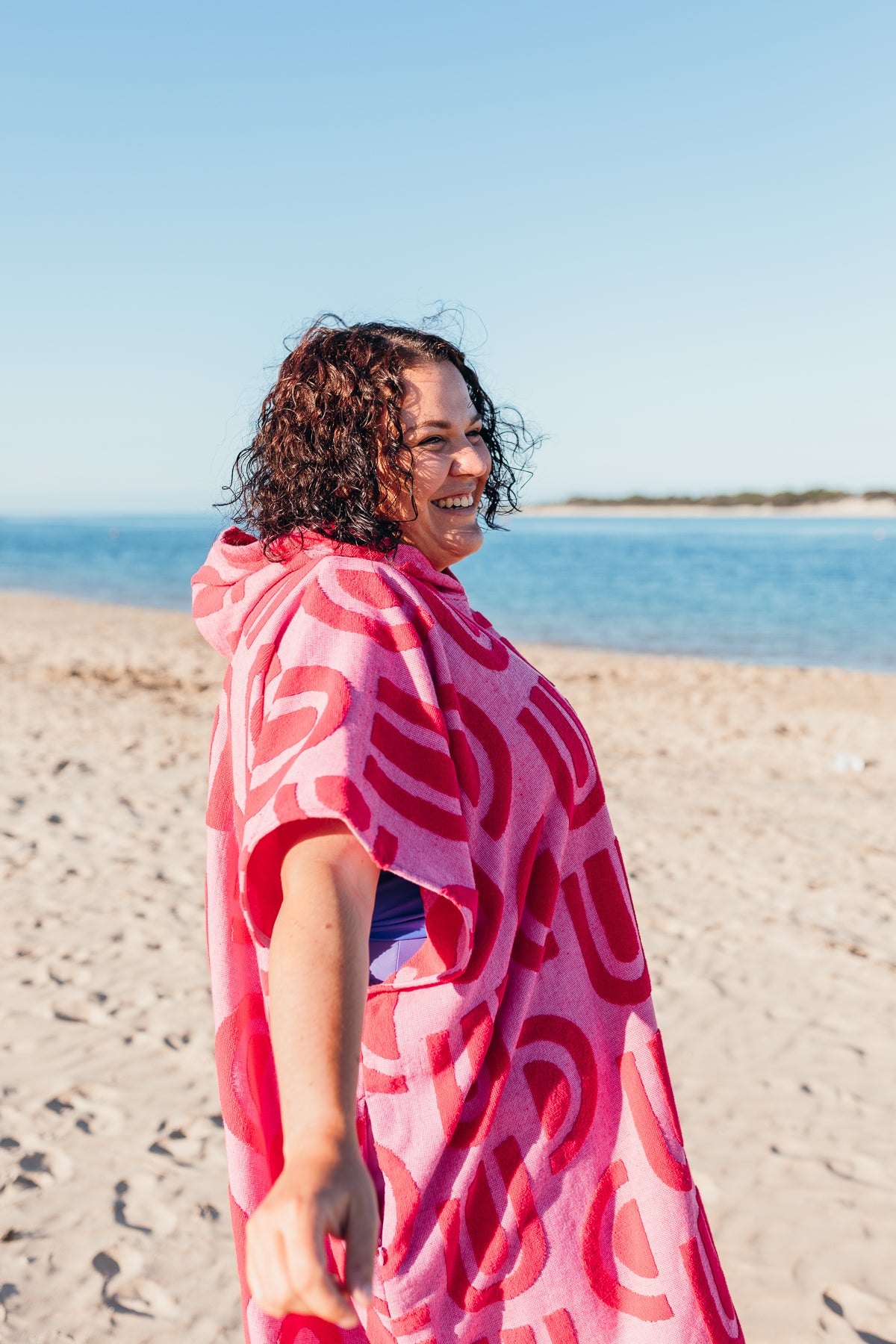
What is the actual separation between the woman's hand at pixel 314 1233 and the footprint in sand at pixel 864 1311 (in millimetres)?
2290

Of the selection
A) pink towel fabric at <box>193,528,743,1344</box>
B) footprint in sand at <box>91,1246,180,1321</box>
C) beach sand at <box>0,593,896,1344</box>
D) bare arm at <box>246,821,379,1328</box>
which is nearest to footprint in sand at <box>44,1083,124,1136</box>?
beach sand at <box>0,593,896,1344</box>

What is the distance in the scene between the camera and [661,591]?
2911 centimetres

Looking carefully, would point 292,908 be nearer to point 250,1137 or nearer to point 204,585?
point 250,1137

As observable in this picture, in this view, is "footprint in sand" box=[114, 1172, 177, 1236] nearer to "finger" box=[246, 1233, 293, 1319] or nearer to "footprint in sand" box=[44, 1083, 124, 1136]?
"footprint in sand" box=[44, 1083, 124, 1136]

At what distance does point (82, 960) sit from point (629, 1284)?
11.6 ft

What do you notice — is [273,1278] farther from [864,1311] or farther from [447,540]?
[864,1311]

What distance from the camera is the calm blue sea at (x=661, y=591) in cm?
1827

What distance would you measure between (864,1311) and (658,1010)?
5.06 ft

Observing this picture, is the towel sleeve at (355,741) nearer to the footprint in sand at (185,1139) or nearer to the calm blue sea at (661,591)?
the calm blue sea at (661,591)

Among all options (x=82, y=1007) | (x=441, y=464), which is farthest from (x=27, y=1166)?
(x=441, y=464)

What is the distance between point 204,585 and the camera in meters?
1.44

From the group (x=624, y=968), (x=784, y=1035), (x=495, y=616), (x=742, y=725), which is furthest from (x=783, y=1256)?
(x=495, y=616)

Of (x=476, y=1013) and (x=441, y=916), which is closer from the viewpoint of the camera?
(x=441, y=916)

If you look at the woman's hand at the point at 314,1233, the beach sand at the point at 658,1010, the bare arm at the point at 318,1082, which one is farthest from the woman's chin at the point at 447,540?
the beach sand at the point at 658,1010
